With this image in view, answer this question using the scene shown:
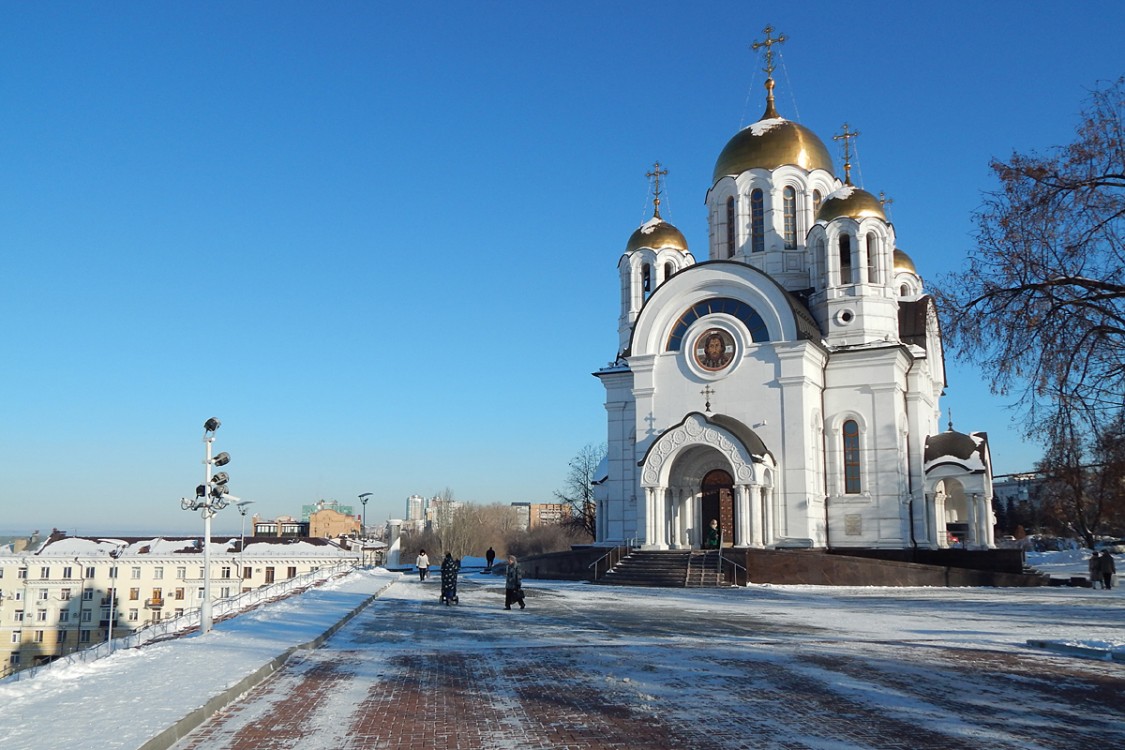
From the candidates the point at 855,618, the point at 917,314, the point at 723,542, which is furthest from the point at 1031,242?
the point at 917,314

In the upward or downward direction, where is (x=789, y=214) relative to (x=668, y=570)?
upward

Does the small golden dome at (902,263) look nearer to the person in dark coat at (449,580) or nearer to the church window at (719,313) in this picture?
the church window at (719,313)

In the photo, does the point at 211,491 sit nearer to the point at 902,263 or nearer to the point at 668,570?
the point at 668,570

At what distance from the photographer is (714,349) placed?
32.3 meters

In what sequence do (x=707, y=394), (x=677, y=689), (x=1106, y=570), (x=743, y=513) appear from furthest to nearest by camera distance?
(x=707, y=394) → (x=743, y=513) → (x=1106, y=570) → (x=677, y=689)

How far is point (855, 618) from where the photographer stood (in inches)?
673

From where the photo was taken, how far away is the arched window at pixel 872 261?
110 ft

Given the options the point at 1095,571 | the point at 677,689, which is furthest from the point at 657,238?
the point at 677,689

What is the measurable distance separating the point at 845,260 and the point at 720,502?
9999 millimetres

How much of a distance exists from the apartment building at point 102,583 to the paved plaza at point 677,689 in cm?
4203

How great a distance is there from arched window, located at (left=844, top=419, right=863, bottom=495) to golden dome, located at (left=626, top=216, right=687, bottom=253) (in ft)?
33.8

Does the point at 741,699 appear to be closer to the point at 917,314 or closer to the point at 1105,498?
the point at 1105,498

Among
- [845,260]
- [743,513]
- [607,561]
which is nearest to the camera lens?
[743,513]

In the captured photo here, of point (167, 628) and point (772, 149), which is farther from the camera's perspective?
point (772, 149)
